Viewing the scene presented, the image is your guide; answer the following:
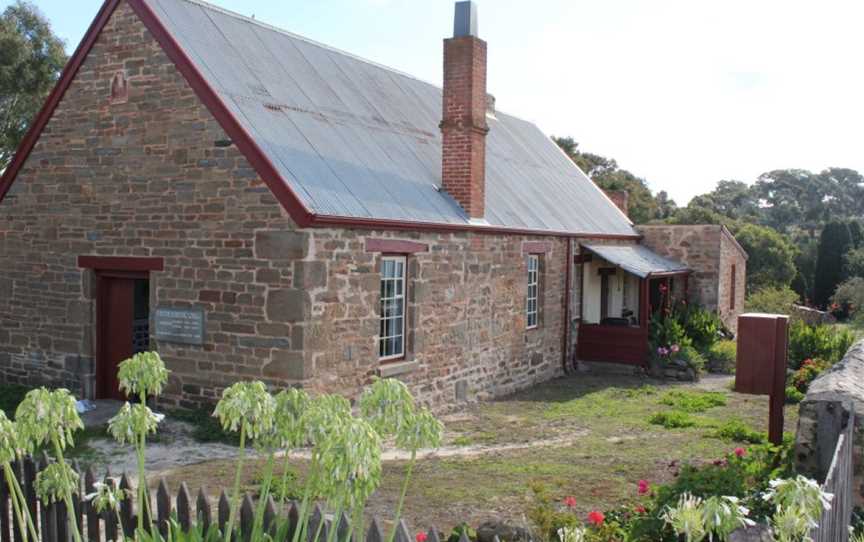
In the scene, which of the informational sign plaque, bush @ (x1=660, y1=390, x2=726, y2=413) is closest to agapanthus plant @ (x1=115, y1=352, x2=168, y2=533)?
the informational sign plaque

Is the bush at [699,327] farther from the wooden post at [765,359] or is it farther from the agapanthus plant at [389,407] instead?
the agapanthus plant at [389,407]

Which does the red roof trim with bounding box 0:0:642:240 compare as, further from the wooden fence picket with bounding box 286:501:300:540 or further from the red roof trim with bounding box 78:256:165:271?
the wooden fence picket with bounding box 286:501:300:540

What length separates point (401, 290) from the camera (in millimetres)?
12297

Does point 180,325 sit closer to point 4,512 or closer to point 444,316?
point 444,316

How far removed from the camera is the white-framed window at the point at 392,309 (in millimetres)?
11914

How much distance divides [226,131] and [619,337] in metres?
10.4

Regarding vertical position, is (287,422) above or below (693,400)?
above

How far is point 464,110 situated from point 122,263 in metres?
6.08

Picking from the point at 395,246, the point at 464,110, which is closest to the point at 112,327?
the point at 395,246

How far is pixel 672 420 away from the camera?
12.2 metres

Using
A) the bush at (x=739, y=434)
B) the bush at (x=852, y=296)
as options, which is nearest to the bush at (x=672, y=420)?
the bush at (x=739, y=434)

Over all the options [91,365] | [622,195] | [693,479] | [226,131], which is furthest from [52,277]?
[622,195]

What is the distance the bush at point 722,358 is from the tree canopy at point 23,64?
22.4m

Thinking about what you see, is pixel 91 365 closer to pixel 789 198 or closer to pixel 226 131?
pixel 226 131
